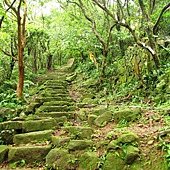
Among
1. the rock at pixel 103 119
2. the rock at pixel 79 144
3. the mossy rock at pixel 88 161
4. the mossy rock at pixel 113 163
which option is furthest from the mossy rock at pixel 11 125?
the mossy rock at pixel 113 163

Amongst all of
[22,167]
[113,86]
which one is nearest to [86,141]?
[22,167]

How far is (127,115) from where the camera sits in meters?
6.45

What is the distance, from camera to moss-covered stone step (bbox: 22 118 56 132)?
6207 mm

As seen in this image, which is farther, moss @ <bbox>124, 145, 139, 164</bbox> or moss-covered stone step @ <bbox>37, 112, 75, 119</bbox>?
moss-covered stone step @ <bbox>37, 112, 75, 119</bbox>

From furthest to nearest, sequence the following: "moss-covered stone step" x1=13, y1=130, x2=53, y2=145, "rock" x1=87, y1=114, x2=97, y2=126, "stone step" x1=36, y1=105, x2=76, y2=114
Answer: "stone step" x1=36, y1=105, x2=76, y2=114, "rock" x1=87, y1=114, x2=97, y2=126, "moss-covered stone step" x1=13, y1=130, x2=53, y2=145

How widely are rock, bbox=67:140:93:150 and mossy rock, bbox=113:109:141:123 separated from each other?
156 centimetres

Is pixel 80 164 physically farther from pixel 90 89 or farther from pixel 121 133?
pixel 90 89

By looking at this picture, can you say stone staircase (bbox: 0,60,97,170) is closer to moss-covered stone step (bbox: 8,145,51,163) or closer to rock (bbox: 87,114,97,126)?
moss-covered stone step (bbox: 8,145,51,163)

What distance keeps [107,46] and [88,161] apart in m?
7.41

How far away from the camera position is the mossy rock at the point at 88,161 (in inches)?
177

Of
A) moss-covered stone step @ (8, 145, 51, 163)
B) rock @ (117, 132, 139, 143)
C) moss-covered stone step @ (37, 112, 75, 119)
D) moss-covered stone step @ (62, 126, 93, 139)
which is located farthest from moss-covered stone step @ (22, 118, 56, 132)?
rock @ (117, 132, 139, 143)

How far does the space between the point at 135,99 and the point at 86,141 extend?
3.80 meters

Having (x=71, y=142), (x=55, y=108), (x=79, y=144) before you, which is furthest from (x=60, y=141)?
(x=55, y=108)

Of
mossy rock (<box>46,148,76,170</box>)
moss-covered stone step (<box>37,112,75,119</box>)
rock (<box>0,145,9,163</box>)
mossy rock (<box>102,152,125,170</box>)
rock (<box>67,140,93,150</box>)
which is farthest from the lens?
moss-covered stone step (<box>37,112,75,119</box>)
